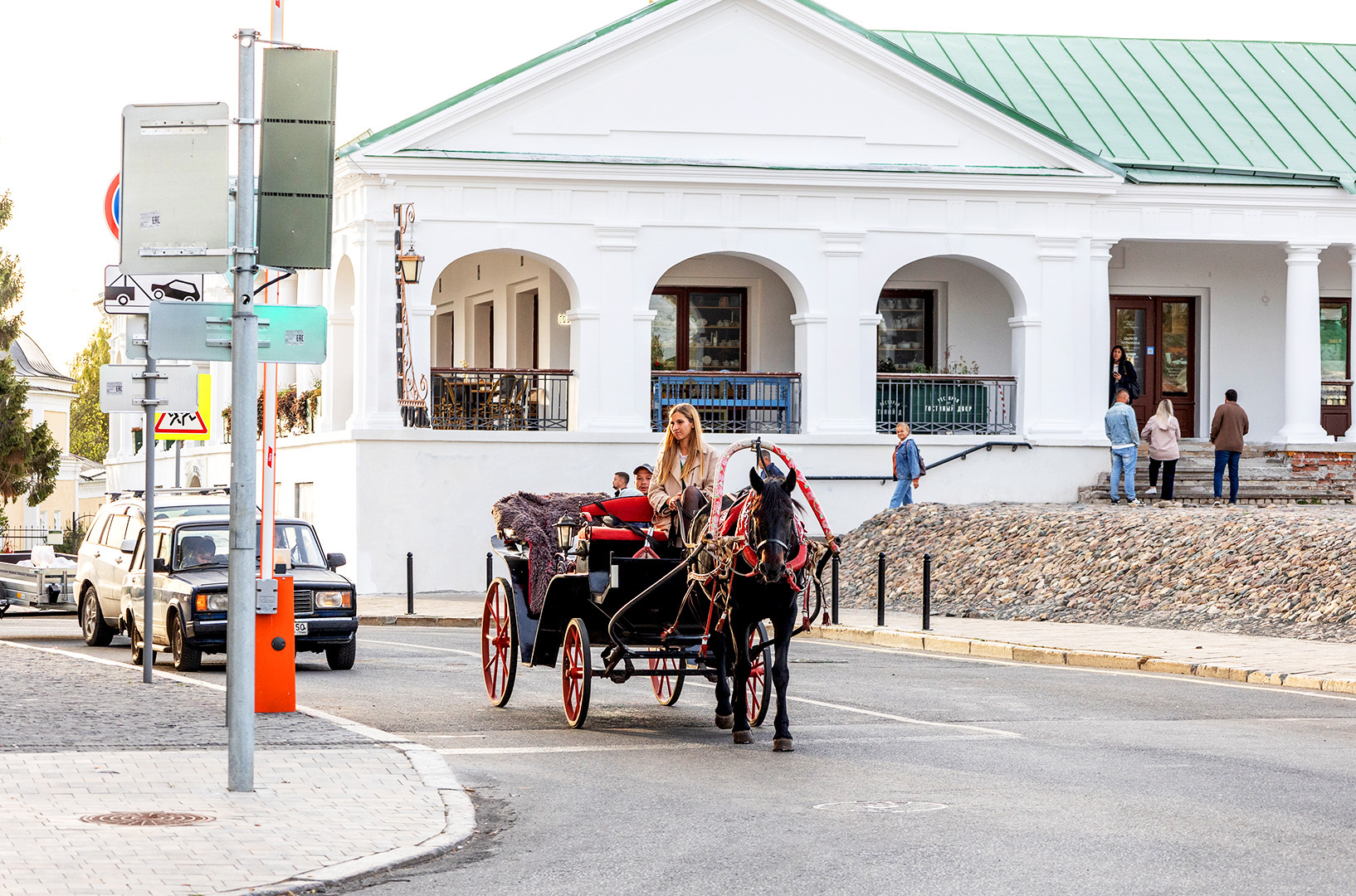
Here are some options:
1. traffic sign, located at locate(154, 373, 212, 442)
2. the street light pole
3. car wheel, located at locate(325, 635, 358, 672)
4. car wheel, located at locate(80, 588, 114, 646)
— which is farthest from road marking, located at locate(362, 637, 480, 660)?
the street light pole

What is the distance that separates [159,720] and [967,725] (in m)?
5.64

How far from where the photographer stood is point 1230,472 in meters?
29.5

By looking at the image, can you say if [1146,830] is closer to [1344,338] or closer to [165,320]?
[165,320]

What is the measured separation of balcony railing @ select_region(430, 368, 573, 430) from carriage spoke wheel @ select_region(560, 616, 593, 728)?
18.1 meters

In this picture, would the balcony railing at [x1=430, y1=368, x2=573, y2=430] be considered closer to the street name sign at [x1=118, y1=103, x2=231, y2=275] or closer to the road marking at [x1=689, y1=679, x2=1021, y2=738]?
the road marking at [x1=689, y1=679, x2=1021, y2=738]

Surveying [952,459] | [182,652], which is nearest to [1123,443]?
[952,459]

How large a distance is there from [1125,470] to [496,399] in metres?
10.7

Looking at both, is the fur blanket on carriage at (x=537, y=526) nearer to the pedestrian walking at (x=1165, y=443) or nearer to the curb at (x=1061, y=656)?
the curb at (x=1061, y=656)

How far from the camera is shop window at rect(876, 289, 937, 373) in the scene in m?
34.8

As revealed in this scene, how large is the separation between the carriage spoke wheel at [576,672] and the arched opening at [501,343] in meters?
18.2

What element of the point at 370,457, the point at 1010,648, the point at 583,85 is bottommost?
the point at 1010,648

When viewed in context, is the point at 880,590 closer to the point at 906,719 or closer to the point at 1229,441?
the point at 906,719

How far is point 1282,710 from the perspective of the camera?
1384 centimetres

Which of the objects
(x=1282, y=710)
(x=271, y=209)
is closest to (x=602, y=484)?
(x=1282, y=710)
